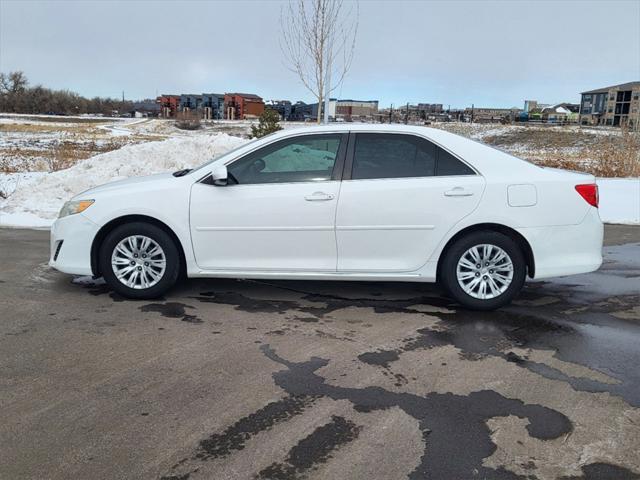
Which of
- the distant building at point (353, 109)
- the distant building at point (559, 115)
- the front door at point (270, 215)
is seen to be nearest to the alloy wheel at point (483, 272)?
the front door at point (270, 215)

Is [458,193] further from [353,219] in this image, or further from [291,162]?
[291,162]

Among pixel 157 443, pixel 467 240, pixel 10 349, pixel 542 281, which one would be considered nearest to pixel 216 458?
pixel 157 443

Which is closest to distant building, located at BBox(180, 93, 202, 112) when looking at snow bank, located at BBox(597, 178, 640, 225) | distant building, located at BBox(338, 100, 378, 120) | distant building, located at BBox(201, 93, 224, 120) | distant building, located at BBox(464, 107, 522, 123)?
distant building, located at BBox(201, 93, 224, 120)

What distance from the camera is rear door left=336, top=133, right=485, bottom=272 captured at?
5.37 meters

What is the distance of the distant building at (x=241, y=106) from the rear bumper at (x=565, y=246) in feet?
270

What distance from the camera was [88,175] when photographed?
43.8ft

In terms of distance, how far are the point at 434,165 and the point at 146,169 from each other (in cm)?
1042

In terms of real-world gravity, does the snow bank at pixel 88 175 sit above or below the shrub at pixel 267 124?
below

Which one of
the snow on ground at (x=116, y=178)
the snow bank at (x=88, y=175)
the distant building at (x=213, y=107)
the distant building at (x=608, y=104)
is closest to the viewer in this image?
the snow bank at (x=88, y=175)

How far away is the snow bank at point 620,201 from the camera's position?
11.6m

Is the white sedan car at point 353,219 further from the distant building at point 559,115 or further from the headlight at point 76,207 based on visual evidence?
the distant building at point 559,115

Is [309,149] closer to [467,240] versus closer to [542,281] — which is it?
[467,240]

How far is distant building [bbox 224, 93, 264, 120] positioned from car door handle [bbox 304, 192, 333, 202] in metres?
81.9

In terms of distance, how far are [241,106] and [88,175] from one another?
77.5 metres
